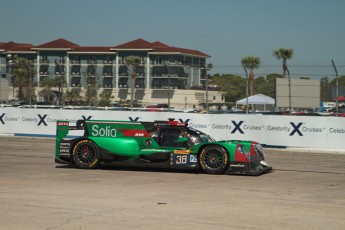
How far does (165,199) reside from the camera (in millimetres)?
9734

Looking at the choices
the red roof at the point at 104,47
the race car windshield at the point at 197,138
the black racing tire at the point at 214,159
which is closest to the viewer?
the black racing tire at the point at 214,159

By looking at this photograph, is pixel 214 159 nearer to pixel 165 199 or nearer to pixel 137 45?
pixel 165 199

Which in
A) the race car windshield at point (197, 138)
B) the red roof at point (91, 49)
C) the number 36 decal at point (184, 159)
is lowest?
the number 36 decal at point (184, 159)

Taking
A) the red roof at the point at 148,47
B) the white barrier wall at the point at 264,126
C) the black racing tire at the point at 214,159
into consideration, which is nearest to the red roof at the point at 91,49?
the red roof at the point at 148,47

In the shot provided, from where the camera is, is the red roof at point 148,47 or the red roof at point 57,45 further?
the red roof at point 148,47

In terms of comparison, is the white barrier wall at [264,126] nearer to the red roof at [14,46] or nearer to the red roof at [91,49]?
the red roof at [91,49]

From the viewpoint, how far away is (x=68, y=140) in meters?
14.7

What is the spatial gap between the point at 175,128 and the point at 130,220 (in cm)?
650

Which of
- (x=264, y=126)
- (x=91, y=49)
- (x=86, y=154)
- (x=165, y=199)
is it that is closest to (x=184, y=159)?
(x=86, y=154)

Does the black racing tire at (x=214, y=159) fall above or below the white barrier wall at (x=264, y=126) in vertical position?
below

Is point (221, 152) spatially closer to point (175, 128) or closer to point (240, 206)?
point (175, 128)

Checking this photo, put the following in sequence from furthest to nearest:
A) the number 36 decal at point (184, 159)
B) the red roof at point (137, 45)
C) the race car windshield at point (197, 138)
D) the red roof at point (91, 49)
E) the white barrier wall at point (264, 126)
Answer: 1. the red roof at point (137, 45)
2. the red roof at point (91, 49)
3. the white barrier wall at point (264, 126)
4. the race car windshield at point (197, 138)
5. the number 36 decal at point (184, 159)

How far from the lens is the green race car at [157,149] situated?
44.8ft

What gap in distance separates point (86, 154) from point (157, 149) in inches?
70.9
